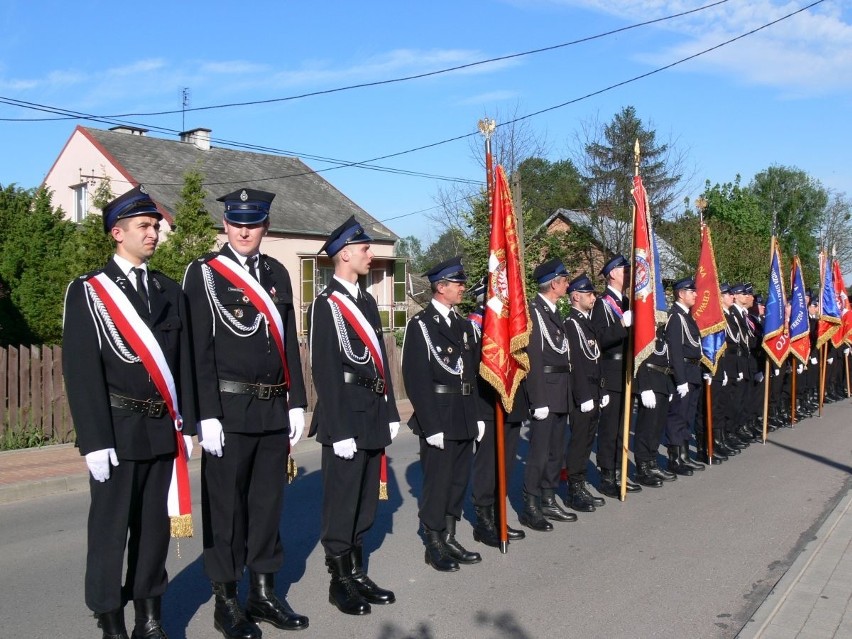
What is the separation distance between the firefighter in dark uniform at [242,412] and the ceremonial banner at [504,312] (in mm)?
1856

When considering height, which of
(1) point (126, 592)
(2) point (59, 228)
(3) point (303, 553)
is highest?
(2) point (59, 228)

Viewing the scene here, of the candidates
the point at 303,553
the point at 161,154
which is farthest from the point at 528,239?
the point at 303,553

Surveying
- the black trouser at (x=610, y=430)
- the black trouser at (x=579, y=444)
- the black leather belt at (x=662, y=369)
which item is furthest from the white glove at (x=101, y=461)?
the black leather belt at (x=662, y=369)

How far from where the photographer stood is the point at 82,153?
29.2m

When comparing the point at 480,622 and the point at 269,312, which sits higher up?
the point at 269,312

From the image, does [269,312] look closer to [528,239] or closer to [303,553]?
[303,553]

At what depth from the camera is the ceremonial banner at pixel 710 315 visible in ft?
34.1

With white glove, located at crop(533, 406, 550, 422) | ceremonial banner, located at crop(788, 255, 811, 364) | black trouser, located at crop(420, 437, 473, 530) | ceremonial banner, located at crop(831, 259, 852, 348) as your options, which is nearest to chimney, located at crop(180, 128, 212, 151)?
ceremonial banner, located at crop(831, 259, 852, 348)

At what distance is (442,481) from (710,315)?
18.2 ft

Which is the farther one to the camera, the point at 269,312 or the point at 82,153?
the point at 82,153

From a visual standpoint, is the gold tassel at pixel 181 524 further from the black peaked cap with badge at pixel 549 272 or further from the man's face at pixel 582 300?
the man's face at pixel 582 300

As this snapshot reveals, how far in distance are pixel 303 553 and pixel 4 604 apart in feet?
6.34

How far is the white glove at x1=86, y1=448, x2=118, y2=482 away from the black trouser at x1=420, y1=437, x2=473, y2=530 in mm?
2431

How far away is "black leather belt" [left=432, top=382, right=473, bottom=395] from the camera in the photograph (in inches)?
235
